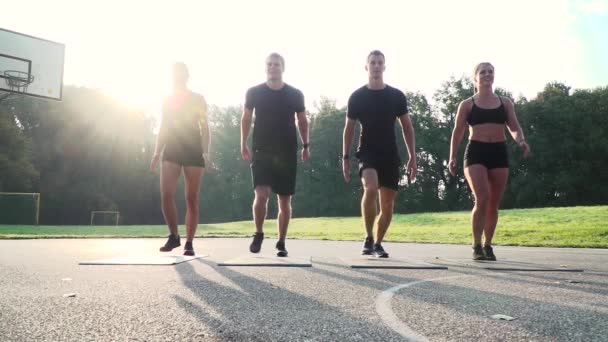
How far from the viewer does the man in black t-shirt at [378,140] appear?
6.19m

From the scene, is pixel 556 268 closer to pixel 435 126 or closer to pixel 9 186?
pixel 9 186

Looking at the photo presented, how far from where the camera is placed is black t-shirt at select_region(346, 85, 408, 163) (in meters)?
6.20

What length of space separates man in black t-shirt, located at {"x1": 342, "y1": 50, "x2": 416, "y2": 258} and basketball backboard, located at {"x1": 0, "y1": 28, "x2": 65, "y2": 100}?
46.5 feet

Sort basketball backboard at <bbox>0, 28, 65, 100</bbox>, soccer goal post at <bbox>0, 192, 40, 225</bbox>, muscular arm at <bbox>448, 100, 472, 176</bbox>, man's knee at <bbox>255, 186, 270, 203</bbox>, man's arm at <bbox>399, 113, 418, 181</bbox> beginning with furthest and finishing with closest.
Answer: soccer goal post at <bbox>0, 192, 40, 225</bbox>, basketball backboard at <bbox>0, 28, 65, 100</bbox>, man's arm at <bbox>399, 113, 418, 181</bbox>, muscular arm at <bbox>448, 100, 472, 176</bbox>, man's knee at <bbox>255, 186, 270, 203</bbox>

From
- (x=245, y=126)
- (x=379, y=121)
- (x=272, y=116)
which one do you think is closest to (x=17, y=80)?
(x=245, y=126)

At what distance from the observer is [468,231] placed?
59.0ft

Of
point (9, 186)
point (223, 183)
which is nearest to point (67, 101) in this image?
point (9, 186)

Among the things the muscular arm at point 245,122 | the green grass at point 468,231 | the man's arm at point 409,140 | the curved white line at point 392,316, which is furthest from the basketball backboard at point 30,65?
the curved white line at point 392,316

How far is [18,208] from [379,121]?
30005mm

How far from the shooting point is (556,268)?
5359 mm

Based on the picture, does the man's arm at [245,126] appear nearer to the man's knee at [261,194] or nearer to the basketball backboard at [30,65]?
the man's knee at [261,194]

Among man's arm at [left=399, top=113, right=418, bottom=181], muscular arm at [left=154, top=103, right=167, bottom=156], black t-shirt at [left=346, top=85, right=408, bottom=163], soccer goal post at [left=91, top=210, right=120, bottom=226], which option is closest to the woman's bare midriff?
man's arm at [left=399, top=113, right=418, bottom=181]

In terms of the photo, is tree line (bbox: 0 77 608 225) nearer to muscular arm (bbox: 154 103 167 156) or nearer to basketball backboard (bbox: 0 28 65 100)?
basketball backboard (bbox: 0 28 65 100)

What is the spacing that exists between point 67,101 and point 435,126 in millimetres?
33544
